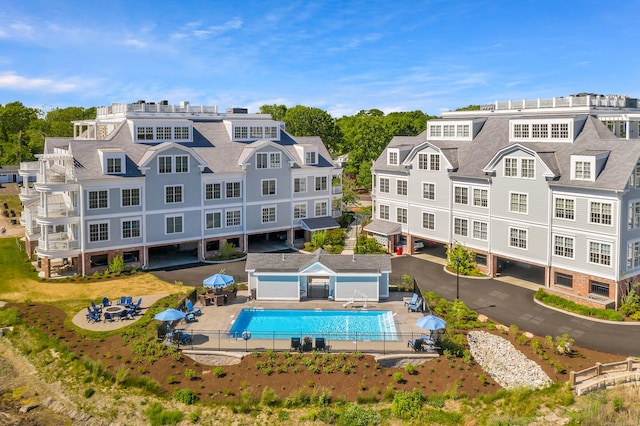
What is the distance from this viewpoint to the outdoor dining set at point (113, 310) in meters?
37.5

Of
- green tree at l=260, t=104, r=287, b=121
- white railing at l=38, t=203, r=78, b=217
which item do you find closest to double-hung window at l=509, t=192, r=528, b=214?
white railing at l=38, t=203, r=78, b=217

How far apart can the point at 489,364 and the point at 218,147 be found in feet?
118

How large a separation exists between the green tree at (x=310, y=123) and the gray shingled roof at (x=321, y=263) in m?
65.4

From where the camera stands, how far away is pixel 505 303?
40.7 m

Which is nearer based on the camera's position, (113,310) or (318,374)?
(318,374)

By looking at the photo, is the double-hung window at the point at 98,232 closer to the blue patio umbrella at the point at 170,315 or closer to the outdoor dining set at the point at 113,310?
the outdoor dining set at the point at 113,310

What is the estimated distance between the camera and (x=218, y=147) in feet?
186

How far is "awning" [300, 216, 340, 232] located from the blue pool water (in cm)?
2133

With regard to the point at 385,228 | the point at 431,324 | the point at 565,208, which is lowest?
the point at 431,324

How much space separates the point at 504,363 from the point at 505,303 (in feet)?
34.7

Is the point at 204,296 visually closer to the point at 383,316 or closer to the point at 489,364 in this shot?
the point at 383,316

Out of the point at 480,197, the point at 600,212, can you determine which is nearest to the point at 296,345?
the point at 600,212

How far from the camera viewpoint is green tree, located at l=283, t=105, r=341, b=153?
10501 cm

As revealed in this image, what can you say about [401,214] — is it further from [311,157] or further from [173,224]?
[173,224]
